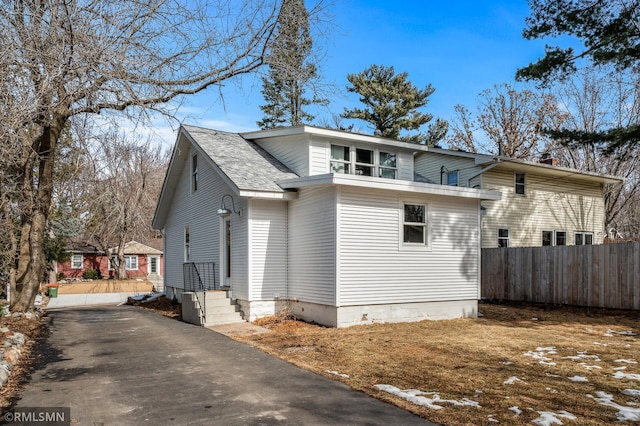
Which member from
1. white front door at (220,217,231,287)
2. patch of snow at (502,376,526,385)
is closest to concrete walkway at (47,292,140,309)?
white front door at (220,217,231,287)

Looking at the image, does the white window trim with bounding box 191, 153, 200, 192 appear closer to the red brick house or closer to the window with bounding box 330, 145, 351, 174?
the window with bounding box 330, 145, 351, 174

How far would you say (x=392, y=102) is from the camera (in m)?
34.1

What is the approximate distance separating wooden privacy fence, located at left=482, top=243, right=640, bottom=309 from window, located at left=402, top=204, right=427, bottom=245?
5.73 m

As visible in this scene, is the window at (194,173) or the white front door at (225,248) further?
the window at (194,173)

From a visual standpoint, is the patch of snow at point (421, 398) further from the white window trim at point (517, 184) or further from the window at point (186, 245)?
the white window trim at point (517, 184)

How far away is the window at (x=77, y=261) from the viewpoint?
4056 centimetres

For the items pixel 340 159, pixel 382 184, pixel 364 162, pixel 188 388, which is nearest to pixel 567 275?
pixel 364 162

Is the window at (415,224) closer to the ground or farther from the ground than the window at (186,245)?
farther from the ground

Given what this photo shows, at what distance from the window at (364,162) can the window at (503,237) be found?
8.25 meters

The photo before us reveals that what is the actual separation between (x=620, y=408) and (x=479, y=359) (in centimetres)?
261

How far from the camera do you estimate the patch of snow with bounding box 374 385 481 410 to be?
521 cm

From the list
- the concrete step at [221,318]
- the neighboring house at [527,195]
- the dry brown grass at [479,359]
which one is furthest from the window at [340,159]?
the neighboring house at [527,195]

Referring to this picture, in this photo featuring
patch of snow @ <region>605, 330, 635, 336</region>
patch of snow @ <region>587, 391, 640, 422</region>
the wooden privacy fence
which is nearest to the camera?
patch of snow @ <region>587, 391, 640, 422</region>

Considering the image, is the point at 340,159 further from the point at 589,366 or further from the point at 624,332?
the point at 589,366
